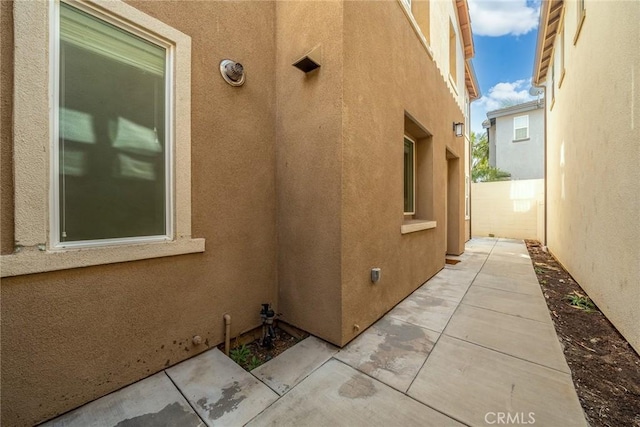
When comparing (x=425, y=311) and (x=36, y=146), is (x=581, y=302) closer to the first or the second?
(x=425, y=311)

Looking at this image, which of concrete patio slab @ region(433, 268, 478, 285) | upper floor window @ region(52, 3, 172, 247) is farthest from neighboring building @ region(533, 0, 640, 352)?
upper floor window @ region(52, 3, 172, 247)

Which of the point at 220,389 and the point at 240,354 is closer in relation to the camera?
the point at 220,389

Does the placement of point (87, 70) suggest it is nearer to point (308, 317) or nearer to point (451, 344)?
point (308, 317)

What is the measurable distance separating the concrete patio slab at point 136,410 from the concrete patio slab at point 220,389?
74 millimetres

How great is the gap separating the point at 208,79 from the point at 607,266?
18.3 feet

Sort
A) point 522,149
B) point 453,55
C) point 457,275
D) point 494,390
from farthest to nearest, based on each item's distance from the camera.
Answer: point 522,149 → point 453,55 → point 457,275 → point 494,390

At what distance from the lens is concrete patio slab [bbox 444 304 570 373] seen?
234cm

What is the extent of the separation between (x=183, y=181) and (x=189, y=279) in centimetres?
95

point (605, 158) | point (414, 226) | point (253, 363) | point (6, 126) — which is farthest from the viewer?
point (414, 226)

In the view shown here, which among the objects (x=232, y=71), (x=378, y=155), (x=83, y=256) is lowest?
(x=83, y=256)

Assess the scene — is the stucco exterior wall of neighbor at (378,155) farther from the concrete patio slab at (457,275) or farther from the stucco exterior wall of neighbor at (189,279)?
the stucco exterior wall of neighbor at (189,279)

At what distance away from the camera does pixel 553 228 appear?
7.35 m

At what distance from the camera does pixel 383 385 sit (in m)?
1.98

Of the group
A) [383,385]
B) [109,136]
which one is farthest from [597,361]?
[109,136]
